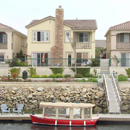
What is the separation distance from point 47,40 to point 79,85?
1351cm

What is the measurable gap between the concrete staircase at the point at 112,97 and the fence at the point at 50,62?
8.31 metres

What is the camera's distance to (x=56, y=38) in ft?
147

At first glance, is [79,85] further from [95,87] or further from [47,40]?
[47,40]

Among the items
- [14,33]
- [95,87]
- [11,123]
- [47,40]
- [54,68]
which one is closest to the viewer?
[11,123]

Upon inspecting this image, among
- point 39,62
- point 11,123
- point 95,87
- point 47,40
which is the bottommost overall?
point 11,123

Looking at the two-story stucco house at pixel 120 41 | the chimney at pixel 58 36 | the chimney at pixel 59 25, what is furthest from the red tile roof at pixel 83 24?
Answer: the two-story stucco house at pixel 120 41

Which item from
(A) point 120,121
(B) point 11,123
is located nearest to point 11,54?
(B) point 11,123

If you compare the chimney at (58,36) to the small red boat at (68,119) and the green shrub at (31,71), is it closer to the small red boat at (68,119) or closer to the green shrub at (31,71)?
the green shrub at (31,71)

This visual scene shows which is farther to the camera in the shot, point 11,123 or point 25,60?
point 25,60

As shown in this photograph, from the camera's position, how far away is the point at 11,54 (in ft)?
153

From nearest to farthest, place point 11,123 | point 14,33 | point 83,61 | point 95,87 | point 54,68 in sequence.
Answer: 1. point 11,123
2. point 95,87
3. point 54,68
4. point 83,61
5. point 14,33

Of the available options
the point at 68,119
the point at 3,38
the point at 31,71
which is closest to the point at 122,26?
the point at 31,71

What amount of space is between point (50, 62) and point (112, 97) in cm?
1530

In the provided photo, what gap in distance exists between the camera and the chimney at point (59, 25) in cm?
4459
